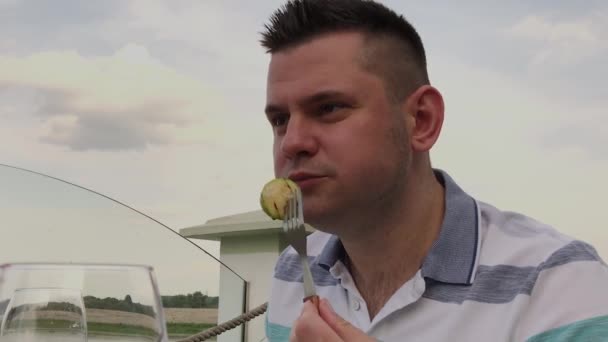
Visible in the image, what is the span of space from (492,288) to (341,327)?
1.32 feet

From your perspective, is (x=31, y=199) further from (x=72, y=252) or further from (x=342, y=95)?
(x=342, y=95)

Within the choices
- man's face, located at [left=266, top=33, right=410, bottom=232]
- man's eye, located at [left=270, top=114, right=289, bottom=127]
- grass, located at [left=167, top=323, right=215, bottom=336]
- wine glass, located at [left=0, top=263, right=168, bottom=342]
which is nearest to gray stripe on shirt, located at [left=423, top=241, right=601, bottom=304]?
man's face, located at [left=266, top=33, right=410, bottom=232]

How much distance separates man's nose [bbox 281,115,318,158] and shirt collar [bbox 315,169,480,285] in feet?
1.09

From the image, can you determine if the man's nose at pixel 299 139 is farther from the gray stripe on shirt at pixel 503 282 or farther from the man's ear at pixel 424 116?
the gray stripe on shirt at pixel 503 282

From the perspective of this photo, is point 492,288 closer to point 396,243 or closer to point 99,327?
point 396,243

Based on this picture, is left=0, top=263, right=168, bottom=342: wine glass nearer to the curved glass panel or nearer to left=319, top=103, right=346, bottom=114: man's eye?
left=319, top=103, right=346, bottom=114: man's eye

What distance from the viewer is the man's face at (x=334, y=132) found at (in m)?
1.35

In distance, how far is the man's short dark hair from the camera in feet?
4.87

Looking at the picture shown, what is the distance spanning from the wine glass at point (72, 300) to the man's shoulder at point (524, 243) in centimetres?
76

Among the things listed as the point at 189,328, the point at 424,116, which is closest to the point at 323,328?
the point at 424,116

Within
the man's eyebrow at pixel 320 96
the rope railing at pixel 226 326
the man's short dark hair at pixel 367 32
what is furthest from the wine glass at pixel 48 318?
the rope railing at pixel 226 326

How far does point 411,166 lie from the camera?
1489 millimetres

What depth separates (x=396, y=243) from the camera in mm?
1452

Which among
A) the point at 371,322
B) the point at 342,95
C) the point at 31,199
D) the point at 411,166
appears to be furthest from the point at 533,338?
the point at 31,199
